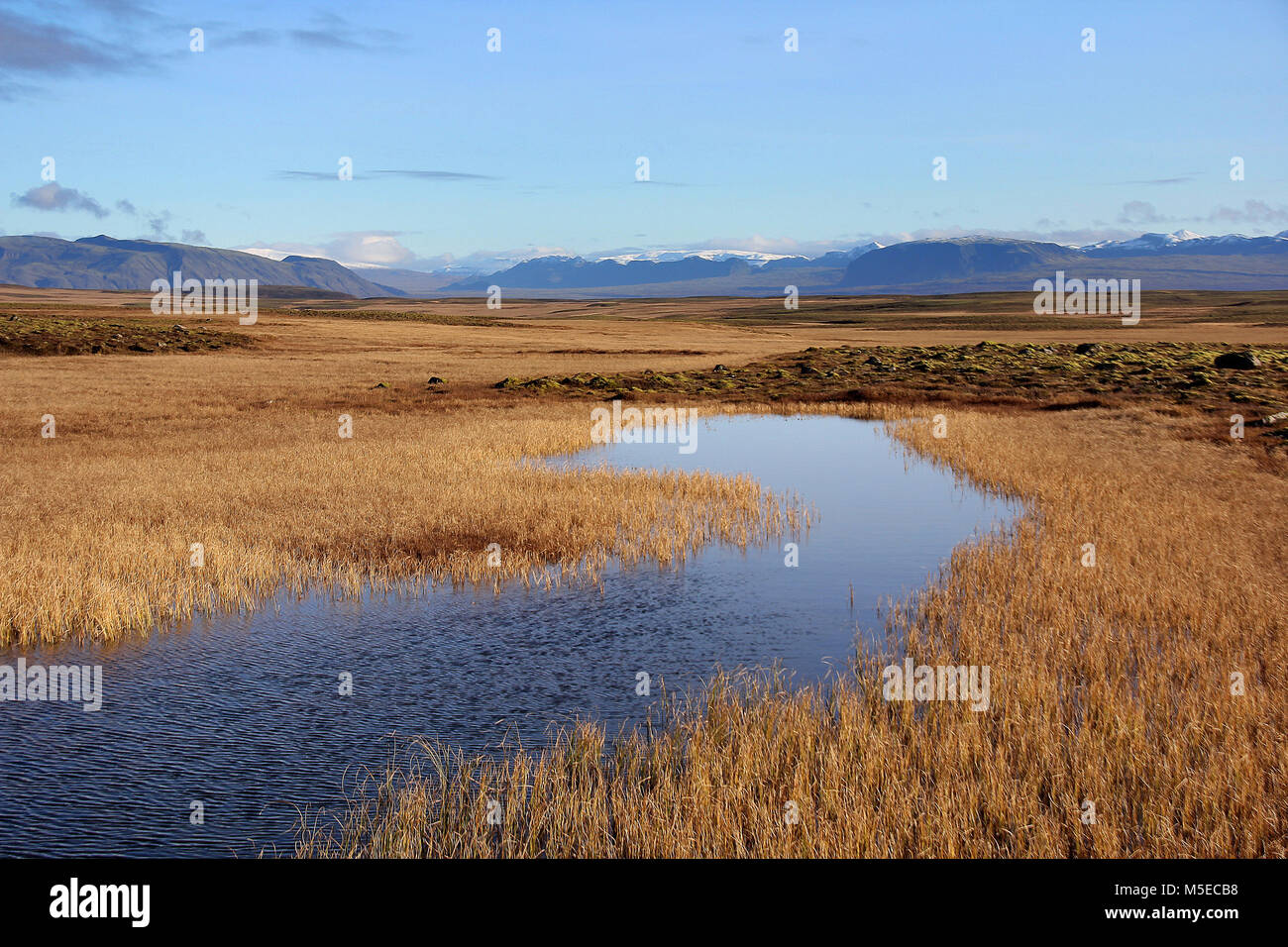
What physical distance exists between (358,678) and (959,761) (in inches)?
282

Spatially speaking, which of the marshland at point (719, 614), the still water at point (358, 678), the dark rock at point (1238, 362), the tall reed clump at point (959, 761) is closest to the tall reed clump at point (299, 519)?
the marshland at point (719, 614)

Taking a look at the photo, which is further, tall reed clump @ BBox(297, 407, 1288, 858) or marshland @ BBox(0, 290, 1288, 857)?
marshland @ BBox(0, 290, 1288, 857)

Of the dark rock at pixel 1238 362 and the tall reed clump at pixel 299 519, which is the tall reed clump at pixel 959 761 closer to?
the tall reed clump at pixel 299 519

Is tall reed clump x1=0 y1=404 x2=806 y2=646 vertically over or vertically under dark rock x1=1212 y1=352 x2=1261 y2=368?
under

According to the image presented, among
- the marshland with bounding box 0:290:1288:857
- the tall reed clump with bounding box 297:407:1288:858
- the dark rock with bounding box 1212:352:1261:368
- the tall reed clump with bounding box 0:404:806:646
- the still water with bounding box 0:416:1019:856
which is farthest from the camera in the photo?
the dark rock with bounding box 1212:352:1261:368

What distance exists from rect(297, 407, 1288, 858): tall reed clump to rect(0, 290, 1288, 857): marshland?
0.13 feet

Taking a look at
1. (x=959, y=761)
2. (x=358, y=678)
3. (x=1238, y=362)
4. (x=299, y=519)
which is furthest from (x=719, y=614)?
(x=1238, y=362)

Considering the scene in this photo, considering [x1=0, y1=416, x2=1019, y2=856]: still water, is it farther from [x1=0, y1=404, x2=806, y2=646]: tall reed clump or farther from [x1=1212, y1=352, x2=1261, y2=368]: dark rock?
[x1=1212, y1=352, x2=1261, y2=368]: dark rock

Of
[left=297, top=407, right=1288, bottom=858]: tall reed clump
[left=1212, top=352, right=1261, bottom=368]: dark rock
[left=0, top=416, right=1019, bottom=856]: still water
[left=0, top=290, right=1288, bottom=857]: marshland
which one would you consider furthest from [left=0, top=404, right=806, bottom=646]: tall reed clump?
[left=1212, top=352, right=1261, bottom=368]: dark rock

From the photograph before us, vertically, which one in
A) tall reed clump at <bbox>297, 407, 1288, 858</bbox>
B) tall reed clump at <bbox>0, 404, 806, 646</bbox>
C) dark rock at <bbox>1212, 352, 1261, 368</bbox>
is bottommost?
tall reed clump at <bbox>297, 407, 1288, 858</bbox>

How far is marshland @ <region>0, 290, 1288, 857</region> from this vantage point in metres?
8.38
